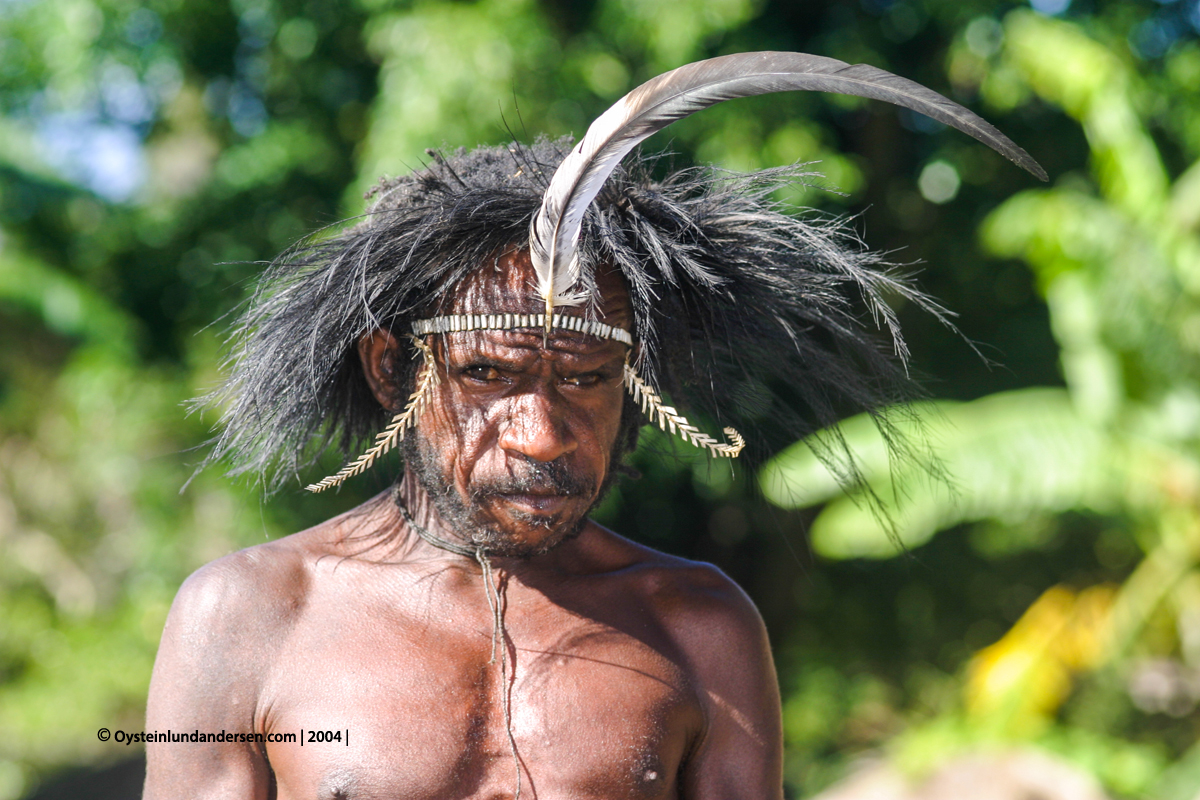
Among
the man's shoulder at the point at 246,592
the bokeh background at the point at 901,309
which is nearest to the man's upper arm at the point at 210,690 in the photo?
Answer: the man's shoulder at the point at 246,592

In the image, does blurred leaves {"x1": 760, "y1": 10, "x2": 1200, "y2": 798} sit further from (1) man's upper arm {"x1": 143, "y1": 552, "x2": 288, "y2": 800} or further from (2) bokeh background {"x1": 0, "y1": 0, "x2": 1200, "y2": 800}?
(1) man's upper arm {"x1": 143, "y1": 552, "x2": 288, "y2": 800}

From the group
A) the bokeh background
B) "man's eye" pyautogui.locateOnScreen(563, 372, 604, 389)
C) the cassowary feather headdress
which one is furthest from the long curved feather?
the bokeh background

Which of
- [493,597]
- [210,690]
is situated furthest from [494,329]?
[210,690]

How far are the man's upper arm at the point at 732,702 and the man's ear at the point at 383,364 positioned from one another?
Result: 0.64 metres

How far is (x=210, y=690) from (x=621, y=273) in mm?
940

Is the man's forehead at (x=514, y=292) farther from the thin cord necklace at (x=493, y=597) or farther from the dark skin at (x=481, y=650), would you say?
the thin cord necklace at (x=493, y=597)

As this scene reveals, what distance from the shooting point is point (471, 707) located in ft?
5.76

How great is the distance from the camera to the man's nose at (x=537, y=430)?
1.68 metres

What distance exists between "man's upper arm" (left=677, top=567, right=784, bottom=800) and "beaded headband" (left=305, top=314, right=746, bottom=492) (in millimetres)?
292

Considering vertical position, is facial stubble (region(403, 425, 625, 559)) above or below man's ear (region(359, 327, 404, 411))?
below

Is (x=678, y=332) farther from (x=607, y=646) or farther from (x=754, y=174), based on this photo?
(x=607, y=646)

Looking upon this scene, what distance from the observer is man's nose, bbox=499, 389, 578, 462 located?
1.68 meters

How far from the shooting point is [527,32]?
534 centimetres

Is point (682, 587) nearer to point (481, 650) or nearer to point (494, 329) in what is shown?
point (481, 650)
